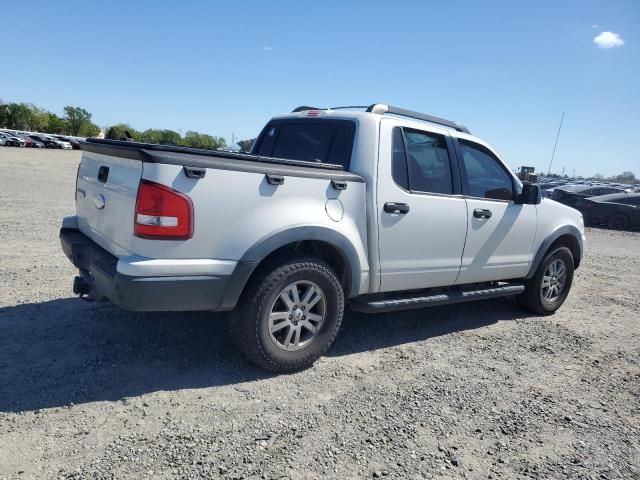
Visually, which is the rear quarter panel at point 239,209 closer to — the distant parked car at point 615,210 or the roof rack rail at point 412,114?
the roof rack rail at point 412,114

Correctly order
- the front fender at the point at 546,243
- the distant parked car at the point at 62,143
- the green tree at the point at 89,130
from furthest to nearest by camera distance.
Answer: the green tree at the point at 89,130 → the distant parked car at the point at 62,143 → the front fender at the point at 546,243

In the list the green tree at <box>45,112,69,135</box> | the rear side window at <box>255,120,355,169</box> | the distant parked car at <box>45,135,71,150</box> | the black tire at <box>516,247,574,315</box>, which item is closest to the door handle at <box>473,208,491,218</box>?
the black tire at <box>516,247,574,315</box>

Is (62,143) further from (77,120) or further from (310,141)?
(310,141)

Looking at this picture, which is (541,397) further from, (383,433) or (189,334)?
(189,334)

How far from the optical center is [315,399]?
3.42m

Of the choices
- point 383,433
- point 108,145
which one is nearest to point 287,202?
point 108,145

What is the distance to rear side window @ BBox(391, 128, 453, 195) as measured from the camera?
421 centimetres

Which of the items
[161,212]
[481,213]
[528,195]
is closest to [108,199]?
[161,212]

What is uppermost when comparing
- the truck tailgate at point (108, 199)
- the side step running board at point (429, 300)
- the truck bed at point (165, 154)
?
the truck bed at point (165, 154)

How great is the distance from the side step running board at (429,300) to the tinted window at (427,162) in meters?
0.96

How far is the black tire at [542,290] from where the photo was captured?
18.6ft

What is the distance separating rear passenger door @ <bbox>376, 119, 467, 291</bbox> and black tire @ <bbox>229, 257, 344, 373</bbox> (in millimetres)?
572

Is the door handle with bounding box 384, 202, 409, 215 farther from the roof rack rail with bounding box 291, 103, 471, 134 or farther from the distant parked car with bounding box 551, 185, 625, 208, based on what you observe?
the distant parked car with bounding box 551, 185, 625, 208

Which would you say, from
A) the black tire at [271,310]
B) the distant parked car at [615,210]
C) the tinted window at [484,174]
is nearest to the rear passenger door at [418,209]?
the tinted window at [484,174]
